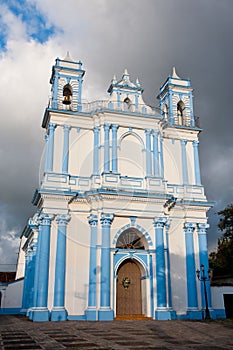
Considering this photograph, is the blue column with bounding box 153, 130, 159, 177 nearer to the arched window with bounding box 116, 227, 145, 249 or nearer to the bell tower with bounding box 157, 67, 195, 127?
the bell tower with bounding box 157, 67, 195, 127

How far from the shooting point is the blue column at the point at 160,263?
19.3 metres

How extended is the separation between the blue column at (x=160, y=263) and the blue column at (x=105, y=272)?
2.71 m

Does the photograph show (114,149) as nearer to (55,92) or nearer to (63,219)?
(63,219)

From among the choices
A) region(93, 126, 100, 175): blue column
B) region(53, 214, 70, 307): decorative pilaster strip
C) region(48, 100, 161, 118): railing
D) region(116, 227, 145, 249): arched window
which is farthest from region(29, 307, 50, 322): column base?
region(48, 100, 161, 118): railing

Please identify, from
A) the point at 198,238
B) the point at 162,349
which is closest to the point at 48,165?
the point at 198,238

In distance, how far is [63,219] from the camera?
19859 millimetres

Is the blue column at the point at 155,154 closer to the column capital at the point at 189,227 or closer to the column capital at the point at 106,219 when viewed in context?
the column capital at the point at 189,227

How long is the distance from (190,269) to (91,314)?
6.28m

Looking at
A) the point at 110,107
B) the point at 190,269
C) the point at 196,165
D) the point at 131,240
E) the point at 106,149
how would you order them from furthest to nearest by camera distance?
the point at 196,165 → the point at 110,107 → the point at 131,240 → the point at 106,149 → the point at 190,269

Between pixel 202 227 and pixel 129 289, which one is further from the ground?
pixel 202 227

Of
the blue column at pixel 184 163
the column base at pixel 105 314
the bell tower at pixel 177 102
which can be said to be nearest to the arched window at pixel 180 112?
the bell tower at pixel 177 102

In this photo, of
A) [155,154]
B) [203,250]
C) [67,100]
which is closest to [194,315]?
[203,250]

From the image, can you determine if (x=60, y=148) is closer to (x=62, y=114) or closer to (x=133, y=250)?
(x=62, y=114)

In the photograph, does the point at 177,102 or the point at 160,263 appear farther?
the point at 177,102
